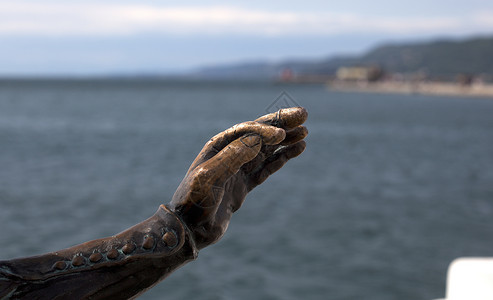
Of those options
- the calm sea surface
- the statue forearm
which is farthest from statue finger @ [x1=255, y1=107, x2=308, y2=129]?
the statue forearm

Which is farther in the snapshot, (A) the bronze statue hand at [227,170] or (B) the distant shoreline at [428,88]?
(B) the distant shoreline at [428,88]

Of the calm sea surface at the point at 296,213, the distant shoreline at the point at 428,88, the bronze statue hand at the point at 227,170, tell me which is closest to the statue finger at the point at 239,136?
the bronze statue hand at the point at 227,170

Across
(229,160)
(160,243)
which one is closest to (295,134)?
(229,160)

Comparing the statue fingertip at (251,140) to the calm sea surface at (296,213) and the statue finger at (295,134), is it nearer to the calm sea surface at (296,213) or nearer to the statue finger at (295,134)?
the statue finger at (295,134)

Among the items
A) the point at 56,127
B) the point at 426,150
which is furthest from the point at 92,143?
Answer: the point at 426,150

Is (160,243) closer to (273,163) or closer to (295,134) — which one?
(273,163)

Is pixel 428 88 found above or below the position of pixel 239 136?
below
